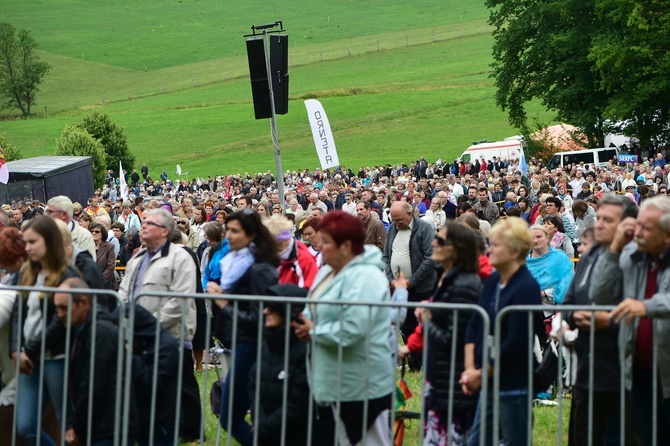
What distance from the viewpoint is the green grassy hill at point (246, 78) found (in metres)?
79.4

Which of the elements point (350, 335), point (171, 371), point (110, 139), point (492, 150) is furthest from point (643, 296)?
point (110, 139)

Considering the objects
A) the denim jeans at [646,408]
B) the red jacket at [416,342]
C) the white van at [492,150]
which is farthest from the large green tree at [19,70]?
the denim jeans at [646,408]

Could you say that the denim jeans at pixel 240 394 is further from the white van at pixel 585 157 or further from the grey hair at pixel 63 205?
the white van at pixel 585 157

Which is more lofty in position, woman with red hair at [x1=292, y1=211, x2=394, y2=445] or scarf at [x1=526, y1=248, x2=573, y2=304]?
woman with red hair at [x1=292, y1=211, x2=394, y2=445]

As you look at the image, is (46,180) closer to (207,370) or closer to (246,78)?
(207,370)

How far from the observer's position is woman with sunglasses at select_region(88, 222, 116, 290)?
41.3 feet

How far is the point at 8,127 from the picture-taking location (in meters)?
91.8

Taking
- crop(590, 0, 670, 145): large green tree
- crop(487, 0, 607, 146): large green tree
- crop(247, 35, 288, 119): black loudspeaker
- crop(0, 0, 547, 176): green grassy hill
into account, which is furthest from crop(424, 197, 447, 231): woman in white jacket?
crop(0, 0, 547, 176): green grassy hill

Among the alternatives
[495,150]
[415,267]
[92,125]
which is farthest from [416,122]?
[415,267]

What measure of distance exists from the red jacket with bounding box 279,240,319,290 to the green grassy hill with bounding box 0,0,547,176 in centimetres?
6310

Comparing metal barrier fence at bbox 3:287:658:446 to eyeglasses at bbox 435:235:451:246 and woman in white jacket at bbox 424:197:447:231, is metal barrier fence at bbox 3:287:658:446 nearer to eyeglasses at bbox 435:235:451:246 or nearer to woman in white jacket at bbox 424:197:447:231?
eyeglasses at bbox 435:235:451:246

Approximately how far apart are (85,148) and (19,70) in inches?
1522

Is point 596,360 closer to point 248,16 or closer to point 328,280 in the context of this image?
point 328,280

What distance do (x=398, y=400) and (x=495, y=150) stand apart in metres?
46.6
